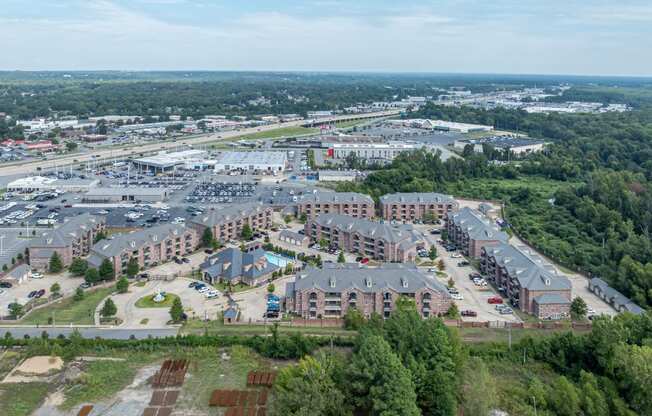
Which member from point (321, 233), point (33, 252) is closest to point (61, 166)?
point (33, 252)

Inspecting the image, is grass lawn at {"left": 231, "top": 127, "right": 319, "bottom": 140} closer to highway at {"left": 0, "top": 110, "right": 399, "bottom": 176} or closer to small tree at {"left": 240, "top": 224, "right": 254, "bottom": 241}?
highway at {"left": 0, "top": 110, "right": 399, "bottom": 176}

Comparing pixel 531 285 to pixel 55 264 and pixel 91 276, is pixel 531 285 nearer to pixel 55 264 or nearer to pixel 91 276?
pixel 91 276

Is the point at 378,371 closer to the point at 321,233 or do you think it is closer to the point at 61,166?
the point at 321,233

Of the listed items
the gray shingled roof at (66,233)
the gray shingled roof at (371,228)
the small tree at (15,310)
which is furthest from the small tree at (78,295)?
the gray shingled roof at (371,228)

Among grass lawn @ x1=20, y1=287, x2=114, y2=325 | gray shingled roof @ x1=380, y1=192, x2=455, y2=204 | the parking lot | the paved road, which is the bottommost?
the paved road

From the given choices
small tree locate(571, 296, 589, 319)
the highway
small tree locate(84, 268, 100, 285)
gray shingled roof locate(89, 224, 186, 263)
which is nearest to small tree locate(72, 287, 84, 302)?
small tree locate(84, 268, 100, 285)

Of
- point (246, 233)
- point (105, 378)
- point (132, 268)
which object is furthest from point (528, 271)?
point (132, 268)

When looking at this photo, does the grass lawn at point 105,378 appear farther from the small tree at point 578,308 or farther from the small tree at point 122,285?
the small tree at point 578,308
